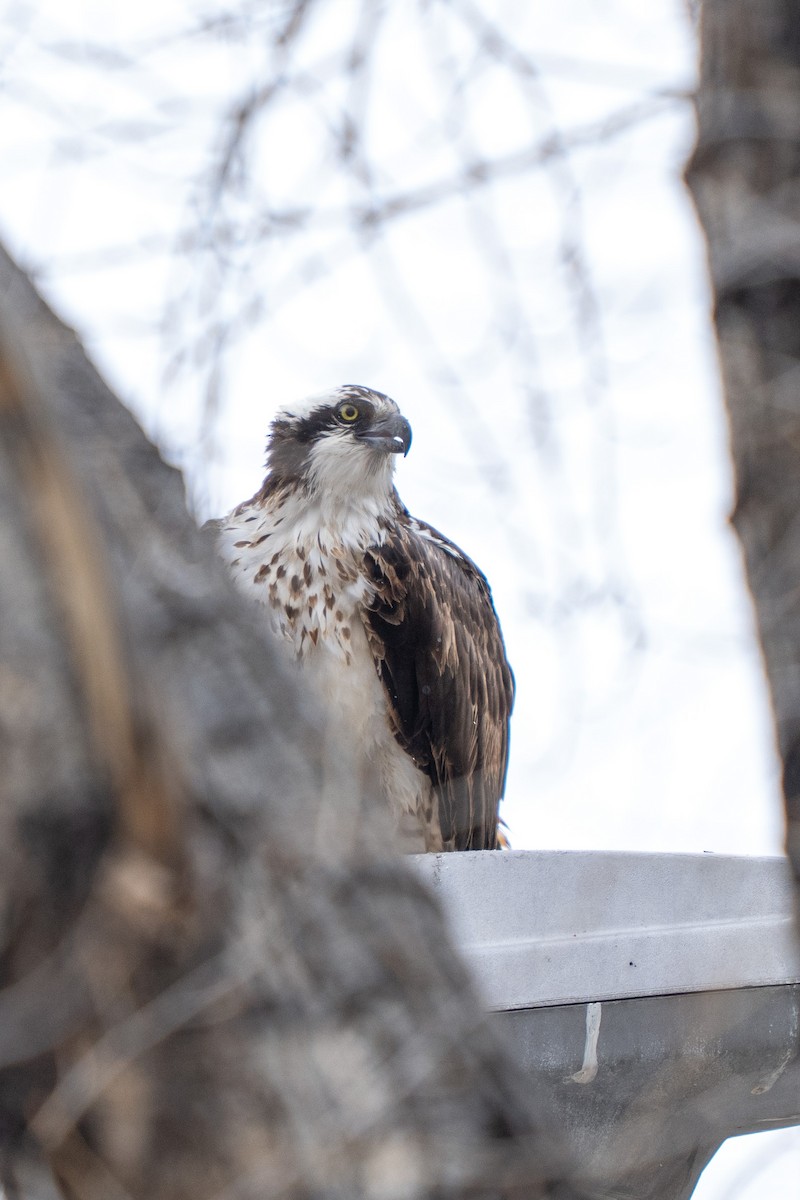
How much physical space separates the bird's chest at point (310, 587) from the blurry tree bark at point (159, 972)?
11.6 feet

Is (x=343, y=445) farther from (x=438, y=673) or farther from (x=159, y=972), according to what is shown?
(x=159, y=972)

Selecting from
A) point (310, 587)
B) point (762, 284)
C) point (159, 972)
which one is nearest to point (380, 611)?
point (310, 587)

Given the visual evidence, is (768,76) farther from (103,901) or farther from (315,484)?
(315,484)

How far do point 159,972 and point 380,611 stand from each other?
3742 mm

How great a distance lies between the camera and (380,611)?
489cm

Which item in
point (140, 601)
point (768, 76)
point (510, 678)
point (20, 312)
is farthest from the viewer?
point (510, 678)

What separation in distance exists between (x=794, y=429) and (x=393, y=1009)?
100 centimetres

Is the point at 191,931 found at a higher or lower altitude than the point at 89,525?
lower


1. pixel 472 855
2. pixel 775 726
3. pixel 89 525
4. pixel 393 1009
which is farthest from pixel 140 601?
pixel 472 855

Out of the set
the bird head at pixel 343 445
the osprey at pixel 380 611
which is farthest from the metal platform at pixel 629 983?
the bird head at pixel 343 445

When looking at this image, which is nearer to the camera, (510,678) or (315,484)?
(315,484)

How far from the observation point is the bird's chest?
481 centimetres

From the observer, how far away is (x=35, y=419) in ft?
3.65

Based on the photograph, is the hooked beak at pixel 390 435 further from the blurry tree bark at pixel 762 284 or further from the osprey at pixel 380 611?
the blurry tree bark at pixel 762 284
